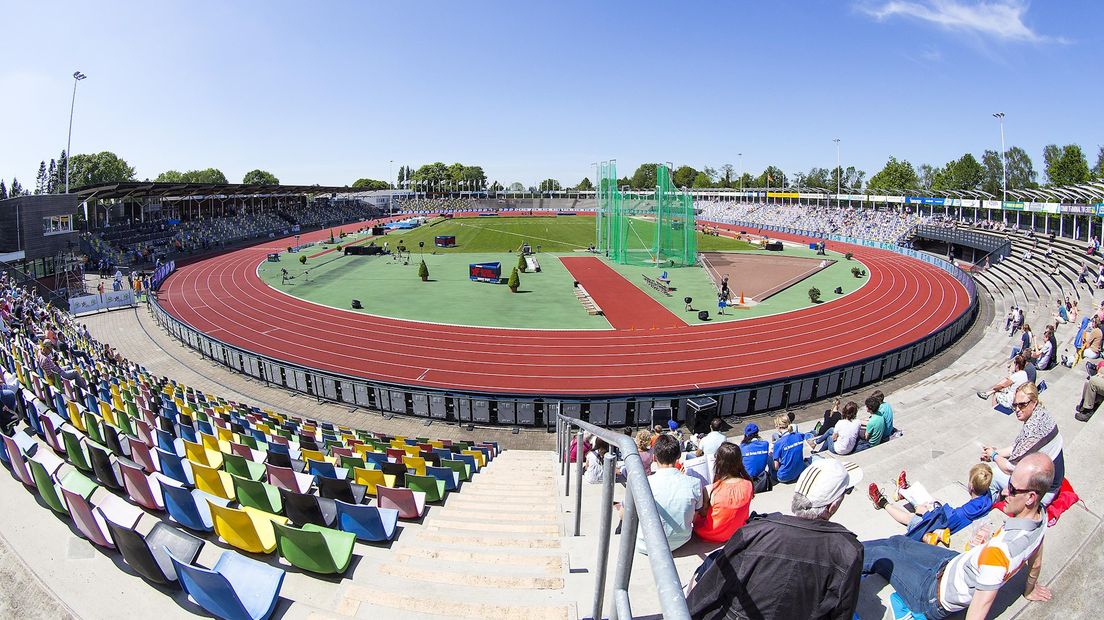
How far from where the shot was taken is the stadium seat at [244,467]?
8.84 metres

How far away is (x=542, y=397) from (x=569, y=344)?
9196 millimetres

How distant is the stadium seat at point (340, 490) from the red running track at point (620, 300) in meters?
24.3

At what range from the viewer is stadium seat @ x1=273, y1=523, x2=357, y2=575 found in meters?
5.89

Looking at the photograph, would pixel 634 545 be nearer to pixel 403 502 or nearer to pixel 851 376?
pixel 403 502

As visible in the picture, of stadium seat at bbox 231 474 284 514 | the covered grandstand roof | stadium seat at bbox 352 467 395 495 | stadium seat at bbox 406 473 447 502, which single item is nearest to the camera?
stadium seat at bbox 231 474 284 514

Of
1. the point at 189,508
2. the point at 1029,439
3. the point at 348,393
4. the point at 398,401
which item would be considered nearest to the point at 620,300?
the point at 398,401

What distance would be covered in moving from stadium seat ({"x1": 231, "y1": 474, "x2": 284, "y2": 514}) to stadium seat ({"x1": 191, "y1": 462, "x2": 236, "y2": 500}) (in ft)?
0.49

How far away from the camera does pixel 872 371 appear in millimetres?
23766

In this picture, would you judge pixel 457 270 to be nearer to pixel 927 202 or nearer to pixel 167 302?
pixel 167 302

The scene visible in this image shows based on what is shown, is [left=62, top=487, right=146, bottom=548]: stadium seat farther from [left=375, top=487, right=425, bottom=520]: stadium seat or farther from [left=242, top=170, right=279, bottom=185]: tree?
[left=242, top=170, right=279, bottom=185]: tree

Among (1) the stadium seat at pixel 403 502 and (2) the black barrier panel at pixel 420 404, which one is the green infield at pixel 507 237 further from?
(1) the stadium seat at pixel 403 502

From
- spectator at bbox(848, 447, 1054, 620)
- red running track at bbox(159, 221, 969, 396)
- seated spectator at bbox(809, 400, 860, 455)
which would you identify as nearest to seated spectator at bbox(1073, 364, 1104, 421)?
seated spectator at bbox(809, 400, 860, 455)

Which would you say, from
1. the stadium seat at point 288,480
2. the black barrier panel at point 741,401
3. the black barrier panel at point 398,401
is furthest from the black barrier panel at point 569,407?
the stadium seat at point 288,480

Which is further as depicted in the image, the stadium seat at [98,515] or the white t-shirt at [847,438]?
the white t-shirt at [847,438]
